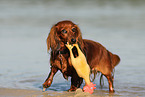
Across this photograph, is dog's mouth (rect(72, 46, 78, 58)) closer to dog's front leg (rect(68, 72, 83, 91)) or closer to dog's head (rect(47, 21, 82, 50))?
dog's head (rect(47, 21, 82, 50))

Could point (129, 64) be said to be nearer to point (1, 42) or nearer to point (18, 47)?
point (18, 47)

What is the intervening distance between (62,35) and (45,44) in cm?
513

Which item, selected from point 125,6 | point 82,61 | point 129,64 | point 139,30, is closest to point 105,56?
point 82,61

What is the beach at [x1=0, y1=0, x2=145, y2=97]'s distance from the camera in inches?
256

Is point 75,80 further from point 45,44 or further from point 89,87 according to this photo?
point 45,44

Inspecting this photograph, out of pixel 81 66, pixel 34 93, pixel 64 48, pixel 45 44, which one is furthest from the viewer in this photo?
pixel 45 44

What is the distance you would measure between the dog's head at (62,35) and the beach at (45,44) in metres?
0.18

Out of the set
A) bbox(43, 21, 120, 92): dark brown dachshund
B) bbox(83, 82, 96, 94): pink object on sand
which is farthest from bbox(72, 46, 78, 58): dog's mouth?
bbox(83, 82, 96, 94): pink object on sand

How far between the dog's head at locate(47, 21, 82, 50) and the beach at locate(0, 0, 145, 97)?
18cm

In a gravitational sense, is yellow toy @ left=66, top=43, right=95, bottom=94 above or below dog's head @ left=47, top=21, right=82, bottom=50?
below

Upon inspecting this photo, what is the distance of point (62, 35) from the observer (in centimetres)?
559

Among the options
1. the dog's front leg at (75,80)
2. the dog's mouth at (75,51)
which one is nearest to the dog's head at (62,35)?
the dog's mouth at (75,51)

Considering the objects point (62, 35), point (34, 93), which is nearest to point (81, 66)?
point (62, 35)

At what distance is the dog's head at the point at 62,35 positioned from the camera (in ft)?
18.2
